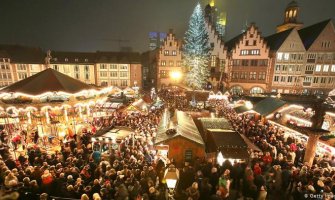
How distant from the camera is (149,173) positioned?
29.4 feet

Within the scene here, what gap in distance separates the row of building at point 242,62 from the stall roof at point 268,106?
1939 cm

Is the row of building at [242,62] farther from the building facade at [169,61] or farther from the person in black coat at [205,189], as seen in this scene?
the person in black coat at [205,189]

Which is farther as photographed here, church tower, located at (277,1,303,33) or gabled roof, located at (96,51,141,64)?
gabled roof, located at (96,51,141,64)

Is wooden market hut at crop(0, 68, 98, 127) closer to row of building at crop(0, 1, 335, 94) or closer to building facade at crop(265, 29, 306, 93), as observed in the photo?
row of building at crop(0, 1, 335, 94)

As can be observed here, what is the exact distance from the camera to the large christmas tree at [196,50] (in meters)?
37.6

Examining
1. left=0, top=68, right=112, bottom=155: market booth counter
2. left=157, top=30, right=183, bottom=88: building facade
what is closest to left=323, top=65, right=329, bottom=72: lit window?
left=157, top=30, right=183, bottom=88: building facade

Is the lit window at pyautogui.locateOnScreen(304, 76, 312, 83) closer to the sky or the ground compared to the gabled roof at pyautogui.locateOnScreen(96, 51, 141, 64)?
closer to the ground

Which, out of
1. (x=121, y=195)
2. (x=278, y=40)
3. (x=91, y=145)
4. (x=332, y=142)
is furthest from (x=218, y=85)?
(x=121, y=195)

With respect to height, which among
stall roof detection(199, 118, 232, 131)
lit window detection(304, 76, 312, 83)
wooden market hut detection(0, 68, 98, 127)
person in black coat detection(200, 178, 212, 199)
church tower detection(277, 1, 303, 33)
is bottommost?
person in black coat detection(200, 178, 212, 199)

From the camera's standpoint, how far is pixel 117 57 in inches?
1876

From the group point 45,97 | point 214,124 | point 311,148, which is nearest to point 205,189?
point 311,148

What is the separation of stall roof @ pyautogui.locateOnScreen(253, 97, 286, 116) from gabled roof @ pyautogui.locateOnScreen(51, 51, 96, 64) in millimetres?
39311

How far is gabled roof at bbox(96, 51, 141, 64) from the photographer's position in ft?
151

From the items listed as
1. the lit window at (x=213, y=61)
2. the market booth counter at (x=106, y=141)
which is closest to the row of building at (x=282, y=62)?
the lit window at (x=213, y=61)
